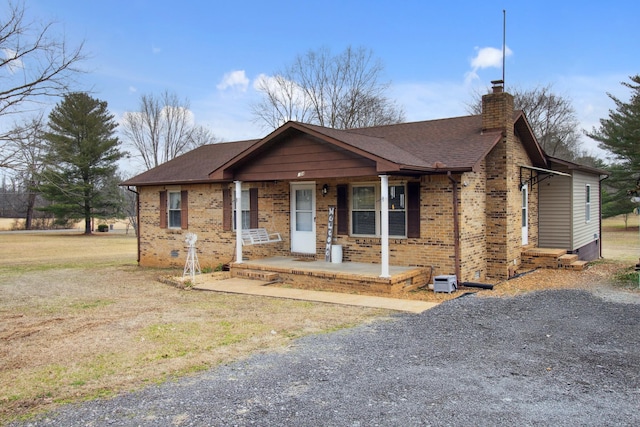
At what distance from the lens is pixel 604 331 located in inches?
286

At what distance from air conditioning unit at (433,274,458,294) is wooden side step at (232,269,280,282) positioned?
3.78m

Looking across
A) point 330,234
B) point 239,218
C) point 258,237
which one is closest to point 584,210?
point 330,234

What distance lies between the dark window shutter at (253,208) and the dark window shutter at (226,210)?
70cm

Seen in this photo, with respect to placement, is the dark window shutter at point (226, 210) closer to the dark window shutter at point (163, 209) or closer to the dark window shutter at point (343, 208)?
the dark window shutter at point (163, 209)

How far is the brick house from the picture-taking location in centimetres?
1127

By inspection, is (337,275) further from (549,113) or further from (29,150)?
(549,113)

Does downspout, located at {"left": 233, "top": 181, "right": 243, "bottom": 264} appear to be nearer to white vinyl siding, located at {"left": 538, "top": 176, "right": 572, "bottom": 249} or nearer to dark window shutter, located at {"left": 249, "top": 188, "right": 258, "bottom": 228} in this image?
dark window shutter, located at {"left": 249, "top": 188, "right": 258, "bottom": 228}

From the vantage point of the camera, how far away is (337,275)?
36.3 ft

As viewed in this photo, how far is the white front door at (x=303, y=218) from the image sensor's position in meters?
13.7

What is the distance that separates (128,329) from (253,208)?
24.2 ft

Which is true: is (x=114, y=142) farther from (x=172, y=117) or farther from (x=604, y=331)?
(x=604, y=331)

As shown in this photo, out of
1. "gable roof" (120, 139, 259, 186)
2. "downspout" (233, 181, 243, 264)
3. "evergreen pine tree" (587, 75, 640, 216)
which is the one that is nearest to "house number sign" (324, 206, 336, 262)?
"downspout" (233, 181, 243, 264)

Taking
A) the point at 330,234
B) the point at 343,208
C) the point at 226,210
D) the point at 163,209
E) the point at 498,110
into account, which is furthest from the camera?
the point at 163,209

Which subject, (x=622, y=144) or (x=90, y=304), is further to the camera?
(x=622, y=144)
